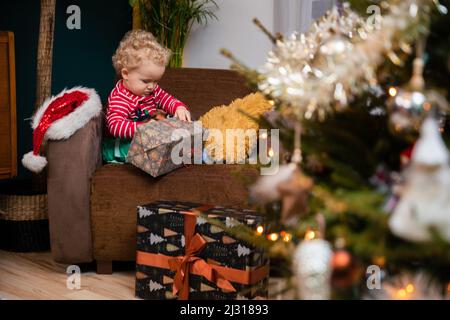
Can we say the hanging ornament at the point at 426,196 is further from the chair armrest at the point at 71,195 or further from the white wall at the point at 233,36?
the white wall at the point at 233,36

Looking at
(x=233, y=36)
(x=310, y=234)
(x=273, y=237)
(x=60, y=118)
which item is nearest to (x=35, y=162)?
(x=60, y=118)

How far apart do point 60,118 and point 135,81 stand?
0.40m

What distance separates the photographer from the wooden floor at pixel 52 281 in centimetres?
205

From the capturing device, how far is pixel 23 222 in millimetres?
2605

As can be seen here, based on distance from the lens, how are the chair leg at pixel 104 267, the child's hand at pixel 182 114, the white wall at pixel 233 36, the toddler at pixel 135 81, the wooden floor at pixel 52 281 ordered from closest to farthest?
the wooden floor at pixel 52 281 < the chair leg at pixel 104 267 < the toddler at pixel 135 81 < the child's hand at pixel 182 114 < the white wall at pixel 233 36

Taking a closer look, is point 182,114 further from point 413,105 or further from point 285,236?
point 413,105

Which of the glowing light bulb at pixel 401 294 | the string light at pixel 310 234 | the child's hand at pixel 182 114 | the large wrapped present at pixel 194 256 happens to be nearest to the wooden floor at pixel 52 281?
the large wrapped present at pixel 194 256

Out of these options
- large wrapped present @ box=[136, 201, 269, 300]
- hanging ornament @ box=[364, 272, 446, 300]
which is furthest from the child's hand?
hanging ornament @ box=[364, 272, 446, 300]

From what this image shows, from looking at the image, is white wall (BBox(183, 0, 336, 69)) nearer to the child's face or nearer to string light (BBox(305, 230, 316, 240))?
the child's face

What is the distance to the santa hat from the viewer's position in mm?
2189

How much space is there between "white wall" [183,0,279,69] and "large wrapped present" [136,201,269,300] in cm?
185

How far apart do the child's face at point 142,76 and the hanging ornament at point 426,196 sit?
180 centimetres
